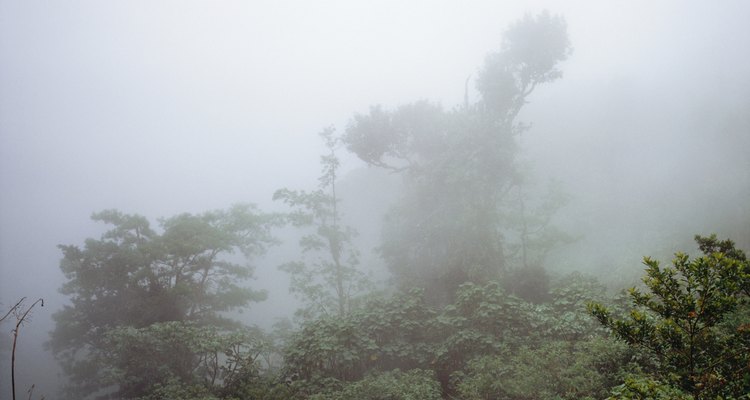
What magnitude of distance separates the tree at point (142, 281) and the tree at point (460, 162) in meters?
9.65

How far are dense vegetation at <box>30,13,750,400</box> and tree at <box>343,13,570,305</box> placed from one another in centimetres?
9

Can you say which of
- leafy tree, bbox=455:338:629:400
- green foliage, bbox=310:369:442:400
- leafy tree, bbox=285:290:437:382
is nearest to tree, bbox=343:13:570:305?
leafy tree, bbox=285:290:437:382

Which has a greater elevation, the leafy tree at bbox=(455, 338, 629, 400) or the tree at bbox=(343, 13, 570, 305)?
the tree at bbox=(343, 13, 570, 305)

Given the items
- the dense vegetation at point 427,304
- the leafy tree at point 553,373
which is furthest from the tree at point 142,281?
the leafy tree at point 553,373

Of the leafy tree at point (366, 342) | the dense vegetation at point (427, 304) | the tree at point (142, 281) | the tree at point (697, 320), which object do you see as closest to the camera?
the tree at point (697, 320)

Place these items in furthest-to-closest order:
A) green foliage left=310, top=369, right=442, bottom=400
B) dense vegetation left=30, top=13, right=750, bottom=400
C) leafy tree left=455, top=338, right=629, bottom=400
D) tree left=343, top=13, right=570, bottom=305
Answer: tree left=343, top=13, right=570, bottom=305 < green foliage left=310, top=369, right=442, bottom=400 < leafy tree left=455, top=338, right=629, bottom=400 < dense vegetation left=30, top=13, right=750, bottom=400

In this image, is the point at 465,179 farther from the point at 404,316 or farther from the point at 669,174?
the point at 669,174

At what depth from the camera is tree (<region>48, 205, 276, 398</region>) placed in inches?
679

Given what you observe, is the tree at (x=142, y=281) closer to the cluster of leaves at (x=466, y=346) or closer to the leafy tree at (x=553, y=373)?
the cluster of leaves at (x=466, y=346)

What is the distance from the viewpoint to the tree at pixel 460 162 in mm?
18406

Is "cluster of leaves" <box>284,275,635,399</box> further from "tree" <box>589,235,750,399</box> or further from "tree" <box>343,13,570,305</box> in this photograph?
"tree" <box>343,13,570,305</box>

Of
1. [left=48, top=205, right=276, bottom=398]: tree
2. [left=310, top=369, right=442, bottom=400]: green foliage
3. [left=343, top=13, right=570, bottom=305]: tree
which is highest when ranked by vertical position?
[left=343, top=13, right=570, bottom=305]: tree

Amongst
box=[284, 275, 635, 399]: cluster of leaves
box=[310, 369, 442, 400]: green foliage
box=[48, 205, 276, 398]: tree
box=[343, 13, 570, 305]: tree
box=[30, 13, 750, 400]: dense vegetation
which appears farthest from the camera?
box=[343, 13, 570, 305]: tree

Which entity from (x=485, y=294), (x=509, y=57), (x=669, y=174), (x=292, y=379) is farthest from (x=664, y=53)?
(x=292, y=379)
